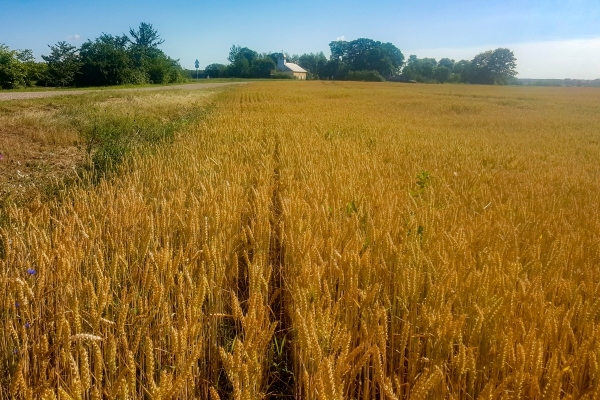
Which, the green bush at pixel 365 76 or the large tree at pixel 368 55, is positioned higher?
the large tree at pixel 368 55

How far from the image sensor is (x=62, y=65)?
34188 mm

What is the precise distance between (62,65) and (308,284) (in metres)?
38.3

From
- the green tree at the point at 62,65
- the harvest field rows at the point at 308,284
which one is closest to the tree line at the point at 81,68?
the green tree at the point at 62,65

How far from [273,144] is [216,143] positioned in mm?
803

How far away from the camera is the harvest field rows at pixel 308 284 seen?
4.39ft

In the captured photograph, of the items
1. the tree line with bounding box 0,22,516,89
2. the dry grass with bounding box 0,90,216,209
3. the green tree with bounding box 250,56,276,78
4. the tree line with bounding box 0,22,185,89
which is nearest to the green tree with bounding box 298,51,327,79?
the tree line with bounding box 0,22,516,89

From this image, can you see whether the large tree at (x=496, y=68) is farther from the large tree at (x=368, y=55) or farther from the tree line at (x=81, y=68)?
the tree line at (x=81, y=68)

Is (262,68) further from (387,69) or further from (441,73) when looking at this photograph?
(441,73)

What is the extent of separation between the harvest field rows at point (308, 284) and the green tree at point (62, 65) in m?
32.8

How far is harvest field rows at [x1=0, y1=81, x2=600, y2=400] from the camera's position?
134 centimetres

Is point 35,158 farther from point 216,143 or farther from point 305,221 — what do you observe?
point 305,221

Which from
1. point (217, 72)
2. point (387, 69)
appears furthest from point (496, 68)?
point (217, 72)

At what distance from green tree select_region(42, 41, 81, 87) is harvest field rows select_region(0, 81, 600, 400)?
32818 mm

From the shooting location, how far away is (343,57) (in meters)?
115
